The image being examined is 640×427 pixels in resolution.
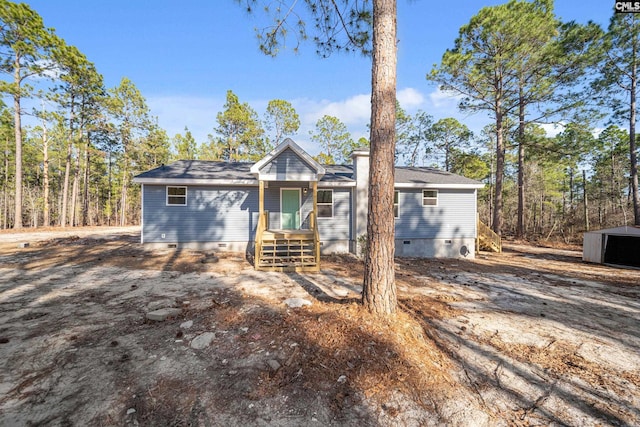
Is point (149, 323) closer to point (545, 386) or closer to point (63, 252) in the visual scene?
point (545, 386)

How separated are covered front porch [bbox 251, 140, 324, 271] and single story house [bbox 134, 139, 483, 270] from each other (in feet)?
0.14

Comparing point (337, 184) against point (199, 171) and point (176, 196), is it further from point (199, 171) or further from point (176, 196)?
point (176, 196)

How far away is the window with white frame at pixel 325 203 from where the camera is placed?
1041 centimetres

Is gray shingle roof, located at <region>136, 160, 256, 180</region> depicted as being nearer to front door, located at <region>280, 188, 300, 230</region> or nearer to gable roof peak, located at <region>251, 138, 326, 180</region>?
front door, located at <region>280, 188, 300, 230</region>

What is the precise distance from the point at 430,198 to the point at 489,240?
15.6 ft

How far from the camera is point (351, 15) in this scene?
16.7 ft

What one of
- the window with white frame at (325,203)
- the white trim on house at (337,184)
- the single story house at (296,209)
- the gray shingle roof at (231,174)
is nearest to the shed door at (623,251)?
the single story house at (296,209)

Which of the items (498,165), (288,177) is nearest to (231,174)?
(288,177)

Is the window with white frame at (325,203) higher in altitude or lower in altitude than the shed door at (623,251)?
higher

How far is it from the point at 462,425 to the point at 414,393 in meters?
0.42

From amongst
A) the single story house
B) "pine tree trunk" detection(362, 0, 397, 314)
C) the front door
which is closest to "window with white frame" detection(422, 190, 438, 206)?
the single story house

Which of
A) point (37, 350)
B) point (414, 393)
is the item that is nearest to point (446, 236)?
point (414, 393)

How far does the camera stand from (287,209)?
1035cm
